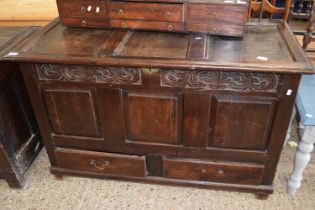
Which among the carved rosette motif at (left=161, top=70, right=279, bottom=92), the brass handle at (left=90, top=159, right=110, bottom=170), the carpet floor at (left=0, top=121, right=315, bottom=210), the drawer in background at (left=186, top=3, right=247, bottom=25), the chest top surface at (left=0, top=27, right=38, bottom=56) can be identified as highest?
the drawer in background at (left=186, top=3, right=247, bottom=25)

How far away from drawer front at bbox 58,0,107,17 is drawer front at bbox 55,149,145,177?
2.23 feet

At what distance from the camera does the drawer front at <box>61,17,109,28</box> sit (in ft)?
4.83

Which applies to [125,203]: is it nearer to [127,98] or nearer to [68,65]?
[127,98]

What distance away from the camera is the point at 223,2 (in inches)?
51.7

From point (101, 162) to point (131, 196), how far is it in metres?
0.25

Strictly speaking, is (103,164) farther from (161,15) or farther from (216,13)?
(216,13)

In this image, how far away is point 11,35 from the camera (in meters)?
1.63

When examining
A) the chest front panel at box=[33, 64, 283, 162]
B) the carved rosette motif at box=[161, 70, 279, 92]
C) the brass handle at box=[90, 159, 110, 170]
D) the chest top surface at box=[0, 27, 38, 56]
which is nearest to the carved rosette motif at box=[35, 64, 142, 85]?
the chest front panel at box=[33, 64, 283, 162]

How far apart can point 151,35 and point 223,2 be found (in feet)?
1.14

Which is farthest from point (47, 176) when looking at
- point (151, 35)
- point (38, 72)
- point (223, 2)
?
point (223, 2)

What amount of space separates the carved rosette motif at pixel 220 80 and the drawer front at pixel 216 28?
0.24m

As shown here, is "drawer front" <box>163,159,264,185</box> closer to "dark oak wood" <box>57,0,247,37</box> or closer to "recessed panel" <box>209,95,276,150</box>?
"recessed panel" <box>209,95,276,150</box>

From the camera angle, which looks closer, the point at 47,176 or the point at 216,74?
the point at 216,74

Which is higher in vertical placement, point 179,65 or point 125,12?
point 125,12
